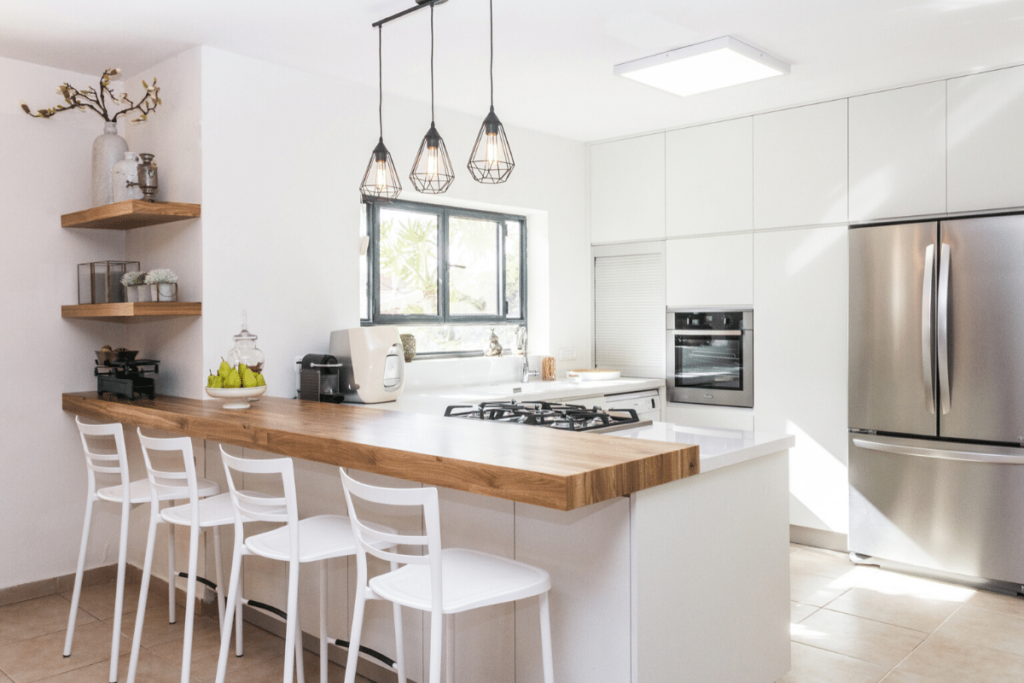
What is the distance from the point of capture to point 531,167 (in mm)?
4863

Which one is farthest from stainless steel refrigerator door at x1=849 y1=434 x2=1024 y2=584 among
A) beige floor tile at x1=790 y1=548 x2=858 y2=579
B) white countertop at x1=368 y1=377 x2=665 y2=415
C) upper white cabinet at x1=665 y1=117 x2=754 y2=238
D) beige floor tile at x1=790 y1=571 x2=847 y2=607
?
upper white cabinet at x1=665 y1=117 x2=754 y2=238

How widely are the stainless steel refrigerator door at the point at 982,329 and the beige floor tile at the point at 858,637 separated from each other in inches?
40.1

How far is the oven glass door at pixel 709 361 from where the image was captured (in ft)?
15.0

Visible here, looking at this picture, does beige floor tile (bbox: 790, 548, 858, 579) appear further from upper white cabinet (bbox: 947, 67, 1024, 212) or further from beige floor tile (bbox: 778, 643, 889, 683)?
upper white cabinet (bbox: 947, 67, 1024, 212)

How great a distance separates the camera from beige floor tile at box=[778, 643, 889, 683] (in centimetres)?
279

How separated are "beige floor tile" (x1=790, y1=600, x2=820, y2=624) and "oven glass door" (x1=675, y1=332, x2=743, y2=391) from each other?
1.40 m

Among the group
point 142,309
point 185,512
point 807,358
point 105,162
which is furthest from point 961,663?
point 105,162

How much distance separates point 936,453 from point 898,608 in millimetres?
766

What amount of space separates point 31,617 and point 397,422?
6.75 ft

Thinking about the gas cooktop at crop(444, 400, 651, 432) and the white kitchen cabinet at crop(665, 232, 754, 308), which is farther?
the white kitchen cabinet at crop(665, 232, 754, 308)

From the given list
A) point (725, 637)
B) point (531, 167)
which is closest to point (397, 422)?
point (725, 637)

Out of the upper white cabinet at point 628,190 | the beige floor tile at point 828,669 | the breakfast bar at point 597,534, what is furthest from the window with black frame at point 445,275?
the beige floor tile at point 828,669

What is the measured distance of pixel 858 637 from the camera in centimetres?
315

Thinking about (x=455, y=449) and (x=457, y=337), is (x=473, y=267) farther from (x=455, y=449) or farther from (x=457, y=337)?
(x=455, y=449)
